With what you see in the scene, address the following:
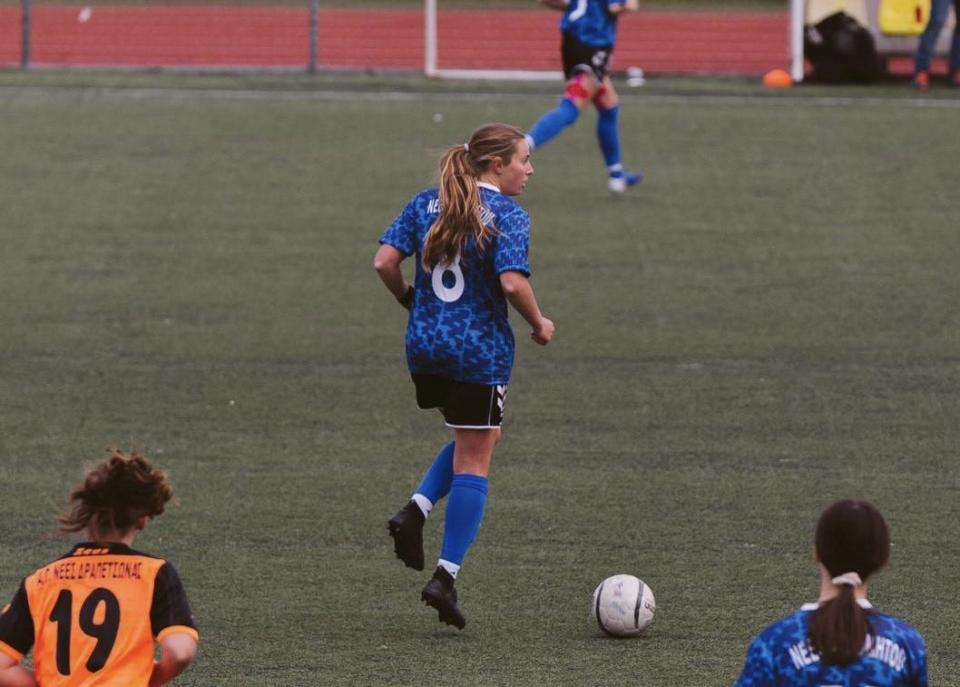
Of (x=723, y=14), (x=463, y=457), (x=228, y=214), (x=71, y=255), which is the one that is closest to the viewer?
(x=463, y=457)

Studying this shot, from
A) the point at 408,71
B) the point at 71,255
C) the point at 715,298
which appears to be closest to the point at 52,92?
the point at 408,71

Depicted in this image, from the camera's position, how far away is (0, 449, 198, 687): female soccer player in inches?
162

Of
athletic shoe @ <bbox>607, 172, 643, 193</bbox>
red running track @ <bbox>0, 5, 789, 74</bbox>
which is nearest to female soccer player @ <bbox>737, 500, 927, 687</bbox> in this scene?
athletic shoe @ <bbox>607, 172, 643, 193</bbox>

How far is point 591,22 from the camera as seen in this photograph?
45.6ft

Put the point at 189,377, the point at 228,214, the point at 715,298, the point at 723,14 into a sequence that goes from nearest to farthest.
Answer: the point at 189,377, the point at 715,298, the point at 228,214, the point at 723,14

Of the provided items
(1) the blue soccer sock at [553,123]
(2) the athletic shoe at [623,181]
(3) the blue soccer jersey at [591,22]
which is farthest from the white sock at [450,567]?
(2) the athletic shoe at [623,181]

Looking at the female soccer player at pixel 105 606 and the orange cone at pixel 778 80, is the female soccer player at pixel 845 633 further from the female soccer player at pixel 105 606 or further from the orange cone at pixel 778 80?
the orange cone at pixel 778 80

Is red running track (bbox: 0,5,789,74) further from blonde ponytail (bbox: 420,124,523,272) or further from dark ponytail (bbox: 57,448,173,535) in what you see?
dark ponytail (bbox: 57,448,173,535)

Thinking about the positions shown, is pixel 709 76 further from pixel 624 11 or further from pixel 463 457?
pixel 463 457

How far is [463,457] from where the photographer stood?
21.2ft

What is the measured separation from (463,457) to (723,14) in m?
23.5

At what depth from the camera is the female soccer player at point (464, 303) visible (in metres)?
6.16

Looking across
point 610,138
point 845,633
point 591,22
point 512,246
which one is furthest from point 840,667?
point 610,138

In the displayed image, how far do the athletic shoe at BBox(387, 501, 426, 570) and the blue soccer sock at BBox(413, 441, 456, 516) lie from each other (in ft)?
0.22
